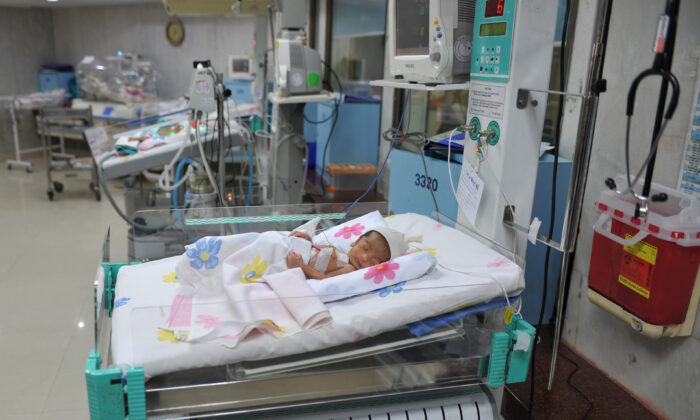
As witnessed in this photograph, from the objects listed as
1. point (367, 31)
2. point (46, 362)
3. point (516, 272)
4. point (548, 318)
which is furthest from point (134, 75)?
point (516, 272)

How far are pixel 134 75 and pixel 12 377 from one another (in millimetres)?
5030

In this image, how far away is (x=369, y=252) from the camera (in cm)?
158

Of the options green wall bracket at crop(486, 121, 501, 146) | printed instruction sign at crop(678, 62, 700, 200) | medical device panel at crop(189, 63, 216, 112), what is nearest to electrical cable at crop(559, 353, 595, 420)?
printed instruction sign at crop(678, 62, 700, 200)

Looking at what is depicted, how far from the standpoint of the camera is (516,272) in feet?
4.57

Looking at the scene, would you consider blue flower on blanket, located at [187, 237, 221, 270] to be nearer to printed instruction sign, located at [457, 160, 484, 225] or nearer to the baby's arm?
the baby's arm

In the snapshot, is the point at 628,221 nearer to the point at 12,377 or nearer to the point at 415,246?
the point at 415,246

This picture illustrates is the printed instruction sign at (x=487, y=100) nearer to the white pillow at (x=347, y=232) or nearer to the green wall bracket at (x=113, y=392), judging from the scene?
the white pillow at (x=347, y=232)

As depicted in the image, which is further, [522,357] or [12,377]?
[12,377]

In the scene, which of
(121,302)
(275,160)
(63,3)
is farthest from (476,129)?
(63,3)

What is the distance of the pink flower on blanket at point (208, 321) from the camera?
116 centimetres

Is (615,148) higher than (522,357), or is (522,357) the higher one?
(615,148)

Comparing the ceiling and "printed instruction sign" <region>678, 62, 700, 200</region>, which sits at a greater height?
the ceiling

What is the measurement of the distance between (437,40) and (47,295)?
277cm

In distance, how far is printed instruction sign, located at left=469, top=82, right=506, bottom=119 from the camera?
4.98 ft
